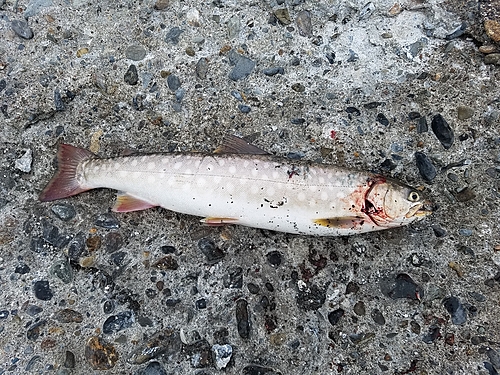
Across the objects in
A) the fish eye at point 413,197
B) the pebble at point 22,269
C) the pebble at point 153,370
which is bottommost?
the pebble at point 153,370

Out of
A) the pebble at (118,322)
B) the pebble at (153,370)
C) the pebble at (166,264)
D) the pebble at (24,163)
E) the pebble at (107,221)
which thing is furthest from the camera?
the pebble at (24,163)

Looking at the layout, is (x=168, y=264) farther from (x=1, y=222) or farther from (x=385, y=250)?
(x=385, y=250)

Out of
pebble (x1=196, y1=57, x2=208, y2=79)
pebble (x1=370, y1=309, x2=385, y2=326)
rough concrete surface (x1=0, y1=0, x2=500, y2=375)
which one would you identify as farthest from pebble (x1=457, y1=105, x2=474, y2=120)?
pebble (x1=196, y1=57, x2=208, y2=79)

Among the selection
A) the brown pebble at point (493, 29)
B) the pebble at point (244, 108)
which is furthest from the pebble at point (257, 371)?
the brown pebble at point (493, 29)

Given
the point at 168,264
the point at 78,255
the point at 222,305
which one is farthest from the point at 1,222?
the point at 222,305

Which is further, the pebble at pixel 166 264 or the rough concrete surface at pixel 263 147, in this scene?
the pebble at pixel 166 264

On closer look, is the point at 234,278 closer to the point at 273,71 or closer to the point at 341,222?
the point at 341,222

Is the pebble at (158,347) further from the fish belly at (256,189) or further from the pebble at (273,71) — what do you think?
the pebble at (273,71)
